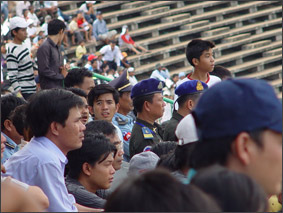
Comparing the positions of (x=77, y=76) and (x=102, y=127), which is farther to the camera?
(x=77, y=76)

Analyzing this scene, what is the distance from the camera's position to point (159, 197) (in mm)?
1242

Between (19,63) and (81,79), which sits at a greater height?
(19,63)

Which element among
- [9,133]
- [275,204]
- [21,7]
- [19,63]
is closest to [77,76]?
[19,63]

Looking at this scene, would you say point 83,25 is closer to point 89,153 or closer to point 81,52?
point 81,52

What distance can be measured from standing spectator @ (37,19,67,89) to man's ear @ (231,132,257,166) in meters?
4.60

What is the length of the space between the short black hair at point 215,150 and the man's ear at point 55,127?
145 centimetres

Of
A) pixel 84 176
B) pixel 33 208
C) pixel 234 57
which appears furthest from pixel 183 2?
pixel 33 208

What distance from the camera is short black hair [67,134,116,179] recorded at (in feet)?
10.2

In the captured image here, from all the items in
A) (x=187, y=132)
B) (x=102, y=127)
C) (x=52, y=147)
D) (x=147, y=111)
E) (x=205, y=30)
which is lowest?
(x=205, y=30)

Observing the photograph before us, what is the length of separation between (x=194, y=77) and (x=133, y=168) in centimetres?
226

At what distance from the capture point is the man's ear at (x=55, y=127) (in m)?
2.89

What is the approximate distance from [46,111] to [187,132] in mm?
892

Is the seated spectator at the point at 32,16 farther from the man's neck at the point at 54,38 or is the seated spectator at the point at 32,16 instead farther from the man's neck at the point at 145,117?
the man's neck at the point at 145,117

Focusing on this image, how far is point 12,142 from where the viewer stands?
373cm
